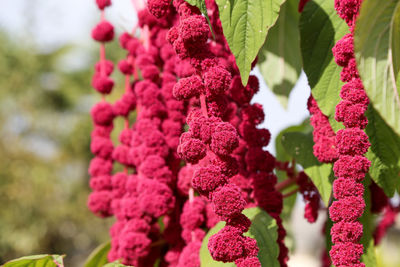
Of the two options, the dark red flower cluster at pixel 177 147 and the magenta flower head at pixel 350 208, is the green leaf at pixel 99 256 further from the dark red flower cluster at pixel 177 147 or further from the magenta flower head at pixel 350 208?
the magenta flower head at pixel 350 208

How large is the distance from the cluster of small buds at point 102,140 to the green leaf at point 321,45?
0.34 metres

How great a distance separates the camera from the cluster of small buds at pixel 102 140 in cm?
75

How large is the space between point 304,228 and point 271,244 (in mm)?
10038

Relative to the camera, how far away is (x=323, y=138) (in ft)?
1.80

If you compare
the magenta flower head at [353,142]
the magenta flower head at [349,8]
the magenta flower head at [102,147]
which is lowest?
the magenta flower head at [353,142]

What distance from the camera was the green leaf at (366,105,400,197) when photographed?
0.55 m

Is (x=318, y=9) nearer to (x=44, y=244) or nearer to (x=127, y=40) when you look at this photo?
(x=127, y=40)

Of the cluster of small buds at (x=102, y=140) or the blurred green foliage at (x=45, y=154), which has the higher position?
the blurred green foliage at (x=45, y=154)

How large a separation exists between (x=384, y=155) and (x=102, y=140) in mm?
438

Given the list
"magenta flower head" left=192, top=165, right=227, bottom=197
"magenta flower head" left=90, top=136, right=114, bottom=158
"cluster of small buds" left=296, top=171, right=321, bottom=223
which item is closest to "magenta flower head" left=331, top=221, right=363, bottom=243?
"magenta flower head" left=192, top=165, right=227, bottom=197

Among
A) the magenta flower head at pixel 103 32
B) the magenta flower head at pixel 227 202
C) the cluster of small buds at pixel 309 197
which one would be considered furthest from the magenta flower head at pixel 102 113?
the magenta flower head at pixel 227 202

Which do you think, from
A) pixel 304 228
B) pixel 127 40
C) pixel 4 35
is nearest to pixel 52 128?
pixel 4 35

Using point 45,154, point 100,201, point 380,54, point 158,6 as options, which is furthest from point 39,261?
point 45,154

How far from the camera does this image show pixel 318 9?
0.60 metres
